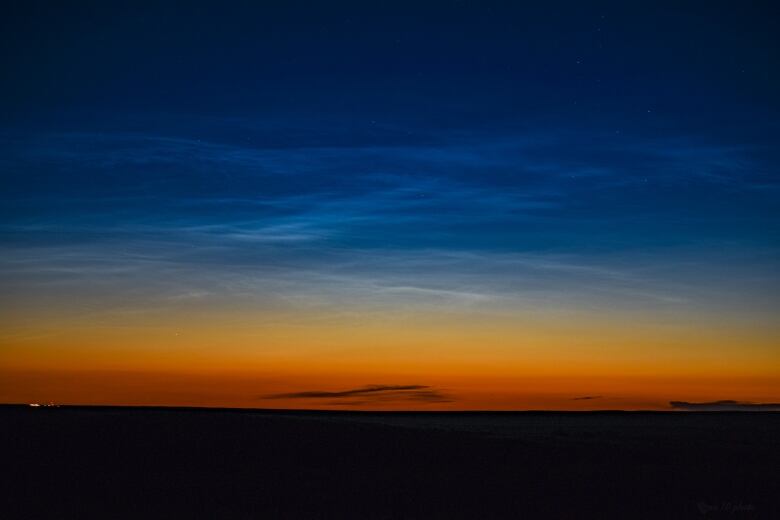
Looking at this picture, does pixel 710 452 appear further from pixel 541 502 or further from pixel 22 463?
pixel 22 463

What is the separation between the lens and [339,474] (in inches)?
1022

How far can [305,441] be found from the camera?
3262cm

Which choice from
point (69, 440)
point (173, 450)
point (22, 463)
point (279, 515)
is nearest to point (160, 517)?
point (279, 515)

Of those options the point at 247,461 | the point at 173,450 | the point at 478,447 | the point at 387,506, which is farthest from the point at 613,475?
the point at 173,450

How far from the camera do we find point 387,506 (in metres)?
21.0

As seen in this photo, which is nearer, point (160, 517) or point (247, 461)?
point (160, 517)

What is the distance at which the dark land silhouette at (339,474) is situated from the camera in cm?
2047

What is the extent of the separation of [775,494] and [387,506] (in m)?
10.7

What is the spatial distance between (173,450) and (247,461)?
9.65 feet

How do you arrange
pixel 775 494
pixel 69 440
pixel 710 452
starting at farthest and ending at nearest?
pixel 710 452 → pixel 69 440 → pixel 775 494

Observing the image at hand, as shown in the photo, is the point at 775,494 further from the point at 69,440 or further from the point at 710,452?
the point at 69,440

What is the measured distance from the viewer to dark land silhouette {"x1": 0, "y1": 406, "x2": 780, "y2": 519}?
20469 millimetres

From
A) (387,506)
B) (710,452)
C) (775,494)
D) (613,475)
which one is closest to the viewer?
(387,506)

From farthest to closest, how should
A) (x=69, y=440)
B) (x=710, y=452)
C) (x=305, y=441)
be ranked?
(x=710, y=452), (x=305, y=441), (x=69, y=440)
